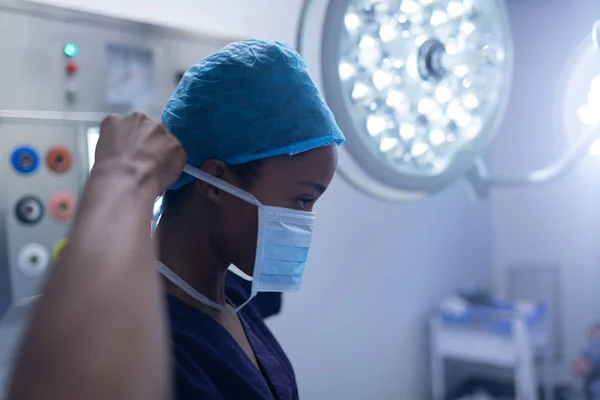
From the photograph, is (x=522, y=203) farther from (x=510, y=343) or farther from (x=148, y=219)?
(x=148, y=219)

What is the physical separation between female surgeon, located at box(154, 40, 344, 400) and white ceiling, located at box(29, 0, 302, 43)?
0.55m

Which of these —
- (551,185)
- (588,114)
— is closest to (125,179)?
(588,114)

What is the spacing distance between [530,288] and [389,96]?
7.84 feet

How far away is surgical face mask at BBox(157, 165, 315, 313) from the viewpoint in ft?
2.23

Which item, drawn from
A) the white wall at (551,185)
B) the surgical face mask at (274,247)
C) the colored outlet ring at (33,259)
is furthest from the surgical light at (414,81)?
the white wall at (551,185)

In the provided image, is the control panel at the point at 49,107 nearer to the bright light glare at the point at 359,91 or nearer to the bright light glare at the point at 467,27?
the bright light glare at the point at 359,91

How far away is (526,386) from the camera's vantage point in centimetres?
205

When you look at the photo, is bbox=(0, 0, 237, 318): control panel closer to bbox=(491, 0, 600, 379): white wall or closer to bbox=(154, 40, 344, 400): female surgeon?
bbox=(154, 40, 344, 400): female surgeon

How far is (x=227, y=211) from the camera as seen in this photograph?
2.26 ft

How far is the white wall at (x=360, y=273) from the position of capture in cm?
145

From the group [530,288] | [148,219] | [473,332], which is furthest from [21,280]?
[530,288]

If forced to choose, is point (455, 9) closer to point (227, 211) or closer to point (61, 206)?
point (227, 211)

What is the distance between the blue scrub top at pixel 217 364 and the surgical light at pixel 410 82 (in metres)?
0.27

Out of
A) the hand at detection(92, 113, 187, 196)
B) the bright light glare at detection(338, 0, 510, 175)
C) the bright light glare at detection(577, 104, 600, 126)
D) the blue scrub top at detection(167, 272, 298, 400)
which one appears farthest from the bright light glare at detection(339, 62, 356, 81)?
the bright light glare at detection(577, 104, 600, 126)
